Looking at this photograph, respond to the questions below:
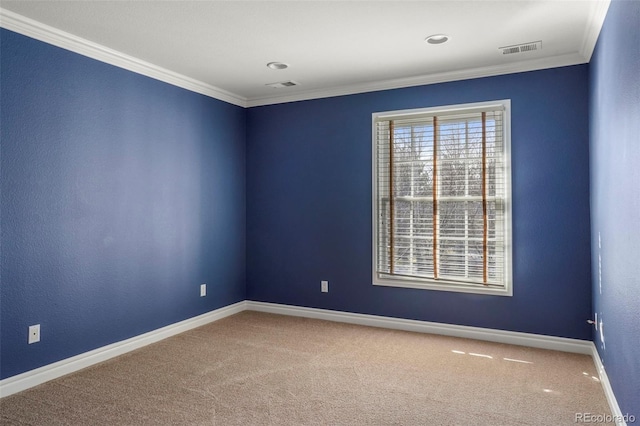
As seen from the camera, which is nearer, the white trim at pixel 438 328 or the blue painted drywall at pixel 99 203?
the blue painted drywall at pixel 99 203

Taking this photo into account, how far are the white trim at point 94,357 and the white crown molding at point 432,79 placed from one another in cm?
245

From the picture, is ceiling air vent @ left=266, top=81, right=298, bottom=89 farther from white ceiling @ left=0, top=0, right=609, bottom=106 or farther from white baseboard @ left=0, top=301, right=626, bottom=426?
white baseboard @ left=0, top=301, right=626, bottom=426

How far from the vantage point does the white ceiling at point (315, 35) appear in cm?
272

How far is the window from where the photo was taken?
153 inches

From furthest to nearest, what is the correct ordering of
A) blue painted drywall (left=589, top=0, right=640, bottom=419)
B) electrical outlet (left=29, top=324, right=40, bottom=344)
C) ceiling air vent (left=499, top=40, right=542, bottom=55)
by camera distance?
ceiling air vent (left=499, top=40, right=542, bottom=55), electrical outlet (left=29, top=324, right=40, bottom=344), blue painted drywall (left=589, top=0, right=640, bottom=419)

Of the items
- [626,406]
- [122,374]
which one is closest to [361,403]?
[626,406]

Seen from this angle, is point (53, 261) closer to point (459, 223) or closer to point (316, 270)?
point (316, 270)

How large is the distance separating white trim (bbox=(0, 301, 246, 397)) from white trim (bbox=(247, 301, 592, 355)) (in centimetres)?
72

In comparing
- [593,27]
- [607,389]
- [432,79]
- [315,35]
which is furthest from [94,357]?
[593,27]

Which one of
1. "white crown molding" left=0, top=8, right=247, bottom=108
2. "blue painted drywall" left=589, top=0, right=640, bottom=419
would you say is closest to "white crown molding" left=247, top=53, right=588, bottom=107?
"blue painted drywall" left=589, top=0, right=640, bottom=419

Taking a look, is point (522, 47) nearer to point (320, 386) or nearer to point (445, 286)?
point (445, 286)

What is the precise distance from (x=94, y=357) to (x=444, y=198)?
326 centimetres

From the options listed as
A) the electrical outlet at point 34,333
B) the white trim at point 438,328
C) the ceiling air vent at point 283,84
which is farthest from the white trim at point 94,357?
the ceiling air vent at point 283,84

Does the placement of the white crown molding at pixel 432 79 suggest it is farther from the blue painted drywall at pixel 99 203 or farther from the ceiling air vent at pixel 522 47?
the blue painted drywall at pixel 99 203
